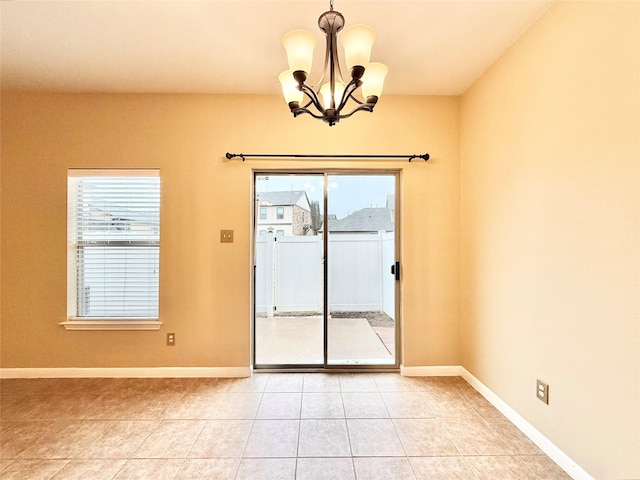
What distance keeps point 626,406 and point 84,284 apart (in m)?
3.99

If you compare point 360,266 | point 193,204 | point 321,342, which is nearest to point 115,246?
point 193,204

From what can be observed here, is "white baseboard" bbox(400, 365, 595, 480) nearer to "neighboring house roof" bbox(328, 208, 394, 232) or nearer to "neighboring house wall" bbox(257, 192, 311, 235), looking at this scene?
"neighboring house roof" bbox(328, 208, 394, 232)

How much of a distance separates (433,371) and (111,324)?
3.06m

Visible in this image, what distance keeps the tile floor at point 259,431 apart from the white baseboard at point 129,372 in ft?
0.26

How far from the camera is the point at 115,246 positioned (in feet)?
9.66

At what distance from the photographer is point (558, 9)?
1781 mm

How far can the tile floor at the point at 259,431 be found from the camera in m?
1.70

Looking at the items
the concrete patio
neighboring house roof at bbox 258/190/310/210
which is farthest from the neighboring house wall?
the concrete patio

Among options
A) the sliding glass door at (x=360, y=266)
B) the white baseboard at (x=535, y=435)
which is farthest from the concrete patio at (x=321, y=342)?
the white baseboard at (x=535, y=435)

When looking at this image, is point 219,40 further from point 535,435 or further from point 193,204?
point 535,435

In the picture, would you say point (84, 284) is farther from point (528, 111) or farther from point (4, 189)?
point (528, 111)

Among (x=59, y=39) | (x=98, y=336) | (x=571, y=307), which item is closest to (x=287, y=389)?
(x=98, y=336)

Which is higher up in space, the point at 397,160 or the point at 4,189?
the point at 397,160

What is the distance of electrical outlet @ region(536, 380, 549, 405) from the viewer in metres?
1.86
